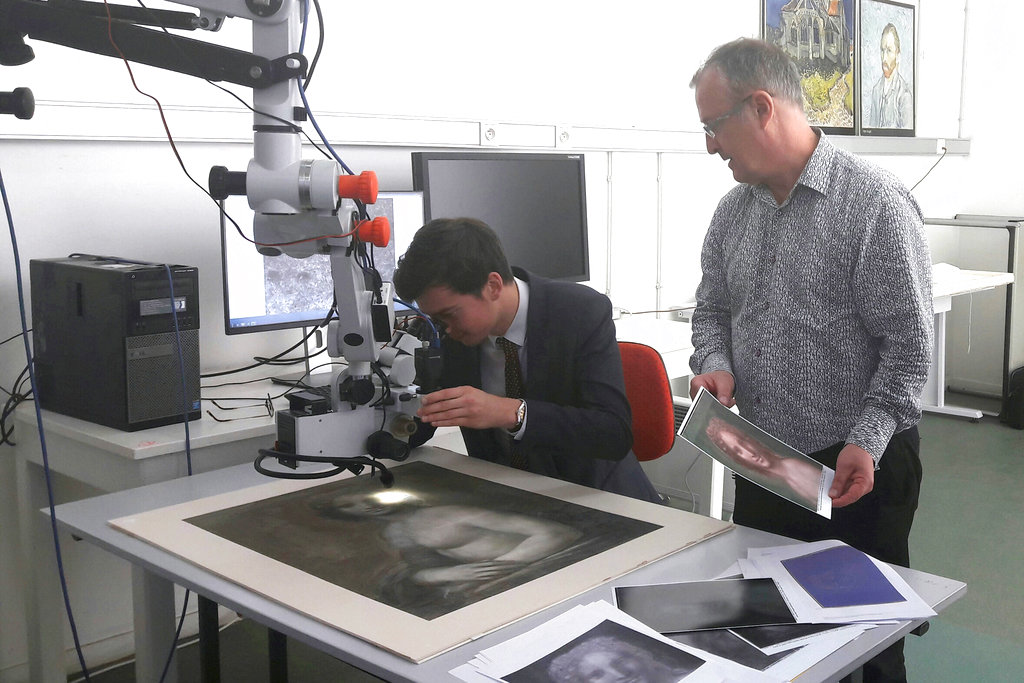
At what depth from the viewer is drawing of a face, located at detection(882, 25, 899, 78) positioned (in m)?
4.79

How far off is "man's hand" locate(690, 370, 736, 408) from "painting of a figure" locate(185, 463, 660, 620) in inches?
14.2

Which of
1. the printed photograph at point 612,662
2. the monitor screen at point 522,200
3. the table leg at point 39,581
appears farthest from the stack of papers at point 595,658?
the monitor screen at point 522,200

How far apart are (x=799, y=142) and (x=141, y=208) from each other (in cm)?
153

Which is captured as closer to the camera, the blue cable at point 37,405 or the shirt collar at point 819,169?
the shirt collar at point 819,169

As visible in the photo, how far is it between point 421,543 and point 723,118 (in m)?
0.84

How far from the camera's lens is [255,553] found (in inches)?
51.0

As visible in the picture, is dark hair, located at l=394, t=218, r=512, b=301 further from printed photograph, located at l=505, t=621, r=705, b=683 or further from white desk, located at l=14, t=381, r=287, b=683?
printed photograph, located at l=505, t=621, r=705, b=683

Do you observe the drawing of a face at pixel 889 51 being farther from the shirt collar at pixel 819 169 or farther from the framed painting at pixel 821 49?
the shirt collar at pixel 819 169

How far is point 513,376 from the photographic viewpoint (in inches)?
69.9

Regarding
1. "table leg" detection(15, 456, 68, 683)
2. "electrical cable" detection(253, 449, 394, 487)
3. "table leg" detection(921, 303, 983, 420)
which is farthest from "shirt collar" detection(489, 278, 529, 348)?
"table leg" detection(921, 303, 983, 420)

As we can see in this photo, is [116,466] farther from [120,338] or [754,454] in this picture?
[754,454]

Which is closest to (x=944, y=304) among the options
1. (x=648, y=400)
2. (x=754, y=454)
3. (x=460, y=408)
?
(x=648, y=400)

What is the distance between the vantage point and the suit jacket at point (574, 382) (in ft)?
5.51

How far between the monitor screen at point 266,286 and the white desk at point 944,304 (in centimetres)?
268
